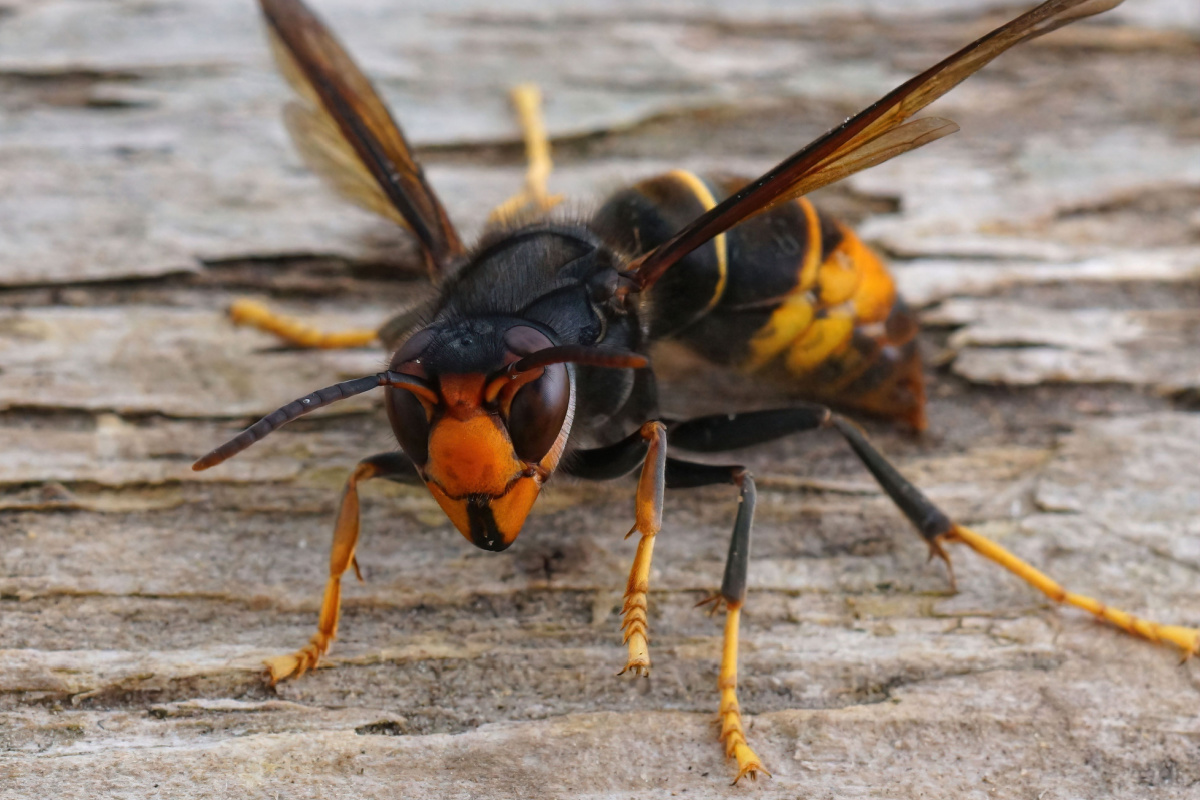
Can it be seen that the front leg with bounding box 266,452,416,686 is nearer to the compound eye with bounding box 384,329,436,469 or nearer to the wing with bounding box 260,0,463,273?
the compound eye with bounding box 384,329,436,469

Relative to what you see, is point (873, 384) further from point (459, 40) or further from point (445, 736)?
point (459, 40)

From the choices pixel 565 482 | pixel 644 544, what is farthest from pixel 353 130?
pixel 644 544

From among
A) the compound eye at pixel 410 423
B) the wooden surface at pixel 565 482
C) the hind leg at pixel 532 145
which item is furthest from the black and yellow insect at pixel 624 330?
the hind leg at pixel 532 145

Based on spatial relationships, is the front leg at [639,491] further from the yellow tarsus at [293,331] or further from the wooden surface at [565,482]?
the yellow tarsus at [293,331]

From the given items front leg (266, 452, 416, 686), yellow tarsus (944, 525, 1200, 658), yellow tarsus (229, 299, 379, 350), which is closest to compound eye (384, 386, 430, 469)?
front leg (266, 452, 416, 686)

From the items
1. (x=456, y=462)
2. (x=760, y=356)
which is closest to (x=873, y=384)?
(x=760, y=356)

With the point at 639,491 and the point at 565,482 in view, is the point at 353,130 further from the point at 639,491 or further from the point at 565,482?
the point at 639,491

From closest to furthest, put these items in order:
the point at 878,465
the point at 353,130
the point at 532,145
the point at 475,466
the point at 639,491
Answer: the point at 475,466, the point at 639,491, the point at 878,465, the point at 353,130, the point at 532,145
